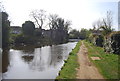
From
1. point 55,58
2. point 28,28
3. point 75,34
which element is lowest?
point 55,58

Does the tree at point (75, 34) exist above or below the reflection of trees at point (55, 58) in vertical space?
above

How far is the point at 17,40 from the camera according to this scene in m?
50.7

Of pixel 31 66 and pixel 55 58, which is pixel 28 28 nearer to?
pixel 55 58

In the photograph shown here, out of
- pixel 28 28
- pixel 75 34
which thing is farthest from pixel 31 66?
pixel 75 34

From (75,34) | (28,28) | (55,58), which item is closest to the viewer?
(55,58)

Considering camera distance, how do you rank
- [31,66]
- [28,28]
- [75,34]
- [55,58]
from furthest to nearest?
[75,34] < [28,28] < [55,58] < [31,66]

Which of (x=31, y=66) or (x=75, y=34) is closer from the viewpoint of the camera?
(x=31, y=66)

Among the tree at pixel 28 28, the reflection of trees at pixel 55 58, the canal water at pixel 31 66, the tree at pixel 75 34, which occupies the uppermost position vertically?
the tree at pixel 28 28

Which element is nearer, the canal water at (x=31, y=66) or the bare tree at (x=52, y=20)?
the canal water at (x=31, y=66)

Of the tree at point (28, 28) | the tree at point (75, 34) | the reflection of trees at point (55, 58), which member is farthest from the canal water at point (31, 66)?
the tree at point (75, 34)

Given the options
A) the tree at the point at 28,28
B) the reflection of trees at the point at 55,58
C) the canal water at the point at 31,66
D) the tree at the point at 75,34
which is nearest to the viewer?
the canal water at the point at 31,66

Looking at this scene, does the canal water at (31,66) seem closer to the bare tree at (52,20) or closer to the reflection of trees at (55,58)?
the reflection of trees at (55,58)

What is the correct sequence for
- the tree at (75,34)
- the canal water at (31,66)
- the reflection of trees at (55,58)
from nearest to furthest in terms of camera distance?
the canal water at (31,66)
the reflection of trees at (55,58)
the tree at (75,34)

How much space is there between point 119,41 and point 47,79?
11.8 meters
